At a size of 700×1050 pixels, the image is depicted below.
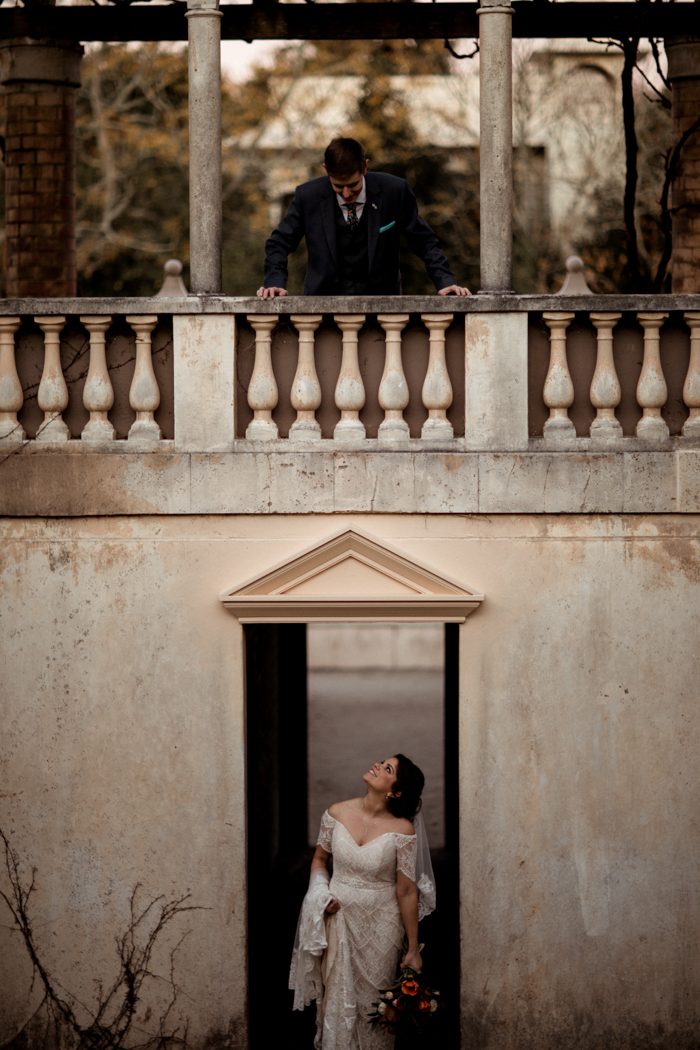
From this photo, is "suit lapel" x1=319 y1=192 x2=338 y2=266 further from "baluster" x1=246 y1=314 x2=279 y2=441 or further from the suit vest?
"baluster" x1=246 y1=314 x2=279 y2=441

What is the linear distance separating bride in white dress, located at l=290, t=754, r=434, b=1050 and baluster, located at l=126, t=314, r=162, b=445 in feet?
7.03

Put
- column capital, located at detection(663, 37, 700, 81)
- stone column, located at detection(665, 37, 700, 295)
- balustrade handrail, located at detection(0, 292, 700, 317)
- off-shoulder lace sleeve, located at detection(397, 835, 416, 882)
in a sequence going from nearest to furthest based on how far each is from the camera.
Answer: balustrade handrail, located at detection(0, 292, 700, 317) < off-shoulder lace sleeve, located at detection(397, 835, 416, 882) < column capital, located at detection(663, 37, 700, 81) < stone column, located at detection(665, 37, 700, 295)

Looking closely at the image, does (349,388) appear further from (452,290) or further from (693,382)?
(693,382)

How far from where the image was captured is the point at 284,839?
42.0 ft

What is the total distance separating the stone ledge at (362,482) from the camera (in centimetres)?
785

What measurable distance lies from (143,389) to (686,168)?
4.81 metres

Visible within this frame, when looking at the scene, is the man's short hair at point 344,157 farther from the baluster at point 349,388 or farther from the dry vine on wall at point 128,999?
the dry vine on wall at point 128,999

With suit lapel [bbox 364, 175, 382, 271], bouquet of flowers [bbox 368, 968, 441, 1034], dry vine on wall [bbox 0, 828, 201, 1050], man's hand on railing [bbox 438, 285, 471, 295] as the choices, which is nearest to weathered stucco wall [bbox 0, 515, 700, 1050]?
dry vine on wall [bbox 0, 828, 201, 1050]

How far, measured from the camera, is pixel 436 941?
10.5 metres

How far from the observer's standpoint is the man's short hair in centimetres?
793

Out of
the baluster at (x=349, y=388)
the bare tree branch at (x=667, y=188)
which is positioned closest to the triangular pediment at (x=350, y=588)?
the baluster at (x=349, y=388)

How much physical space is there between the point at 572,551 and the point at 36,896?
335cm

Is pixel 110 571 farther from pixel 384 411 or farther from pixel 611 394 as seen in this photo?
pixel 611 394

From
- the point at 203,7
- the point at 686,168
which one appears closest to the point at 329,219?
the point at 203,7
